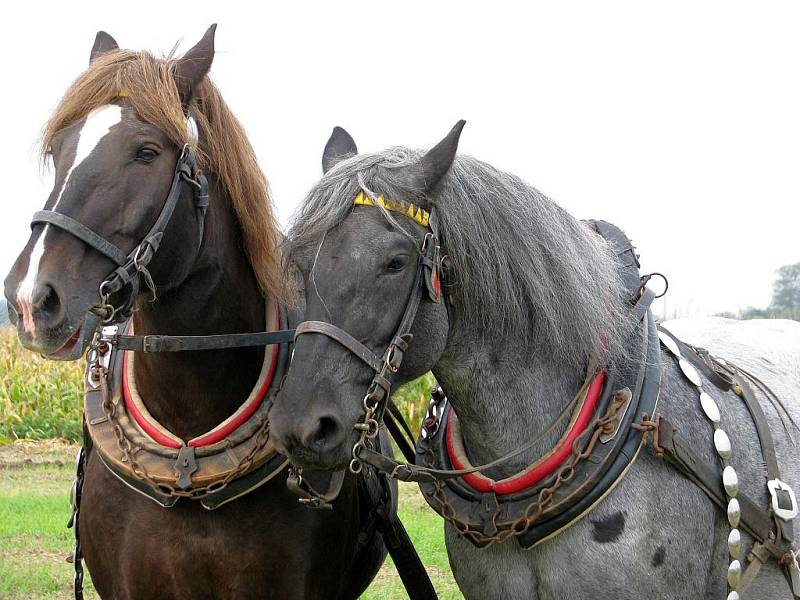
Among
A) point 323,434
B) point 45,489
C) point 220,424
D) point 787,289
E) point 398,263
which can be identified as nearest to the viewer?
point 323,434

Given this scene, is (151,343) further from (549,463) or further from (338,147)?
(549,463)

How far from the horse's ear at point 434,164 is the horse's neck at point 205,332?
2.49 feet

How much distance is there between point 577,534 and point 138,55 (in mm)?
1969

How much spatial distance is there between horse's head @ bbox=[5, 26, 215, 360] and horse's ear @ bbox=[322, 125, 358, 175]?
42cm

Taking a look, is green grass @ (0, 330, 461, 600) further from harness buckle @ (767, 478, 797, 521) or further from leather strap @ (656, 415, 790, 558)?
harness buckle @ (767, 478, 797, 521)

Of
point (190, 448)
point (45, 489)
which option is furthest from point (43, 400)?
point (190, 448)

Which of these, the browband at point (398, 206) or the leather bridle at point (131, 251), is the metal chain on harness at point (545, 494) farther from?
the leather bridle at point (131, 251)

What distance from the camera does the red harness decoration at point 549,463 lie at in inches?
100

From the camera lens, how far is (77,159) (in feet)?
8.27

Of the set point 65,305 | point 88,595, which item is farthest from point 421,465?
point 88,595

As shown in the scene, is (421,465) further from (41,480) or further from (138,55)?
(41,480)

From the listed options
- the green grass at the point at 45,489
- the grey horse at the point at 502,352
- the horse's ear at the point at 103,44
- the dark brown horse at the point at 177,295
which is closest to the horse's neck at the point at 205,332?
the dark brown horse at the point at 177,295

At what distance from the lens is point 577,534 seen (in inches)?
98.7

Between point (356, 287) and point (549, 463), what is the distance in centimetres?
76
